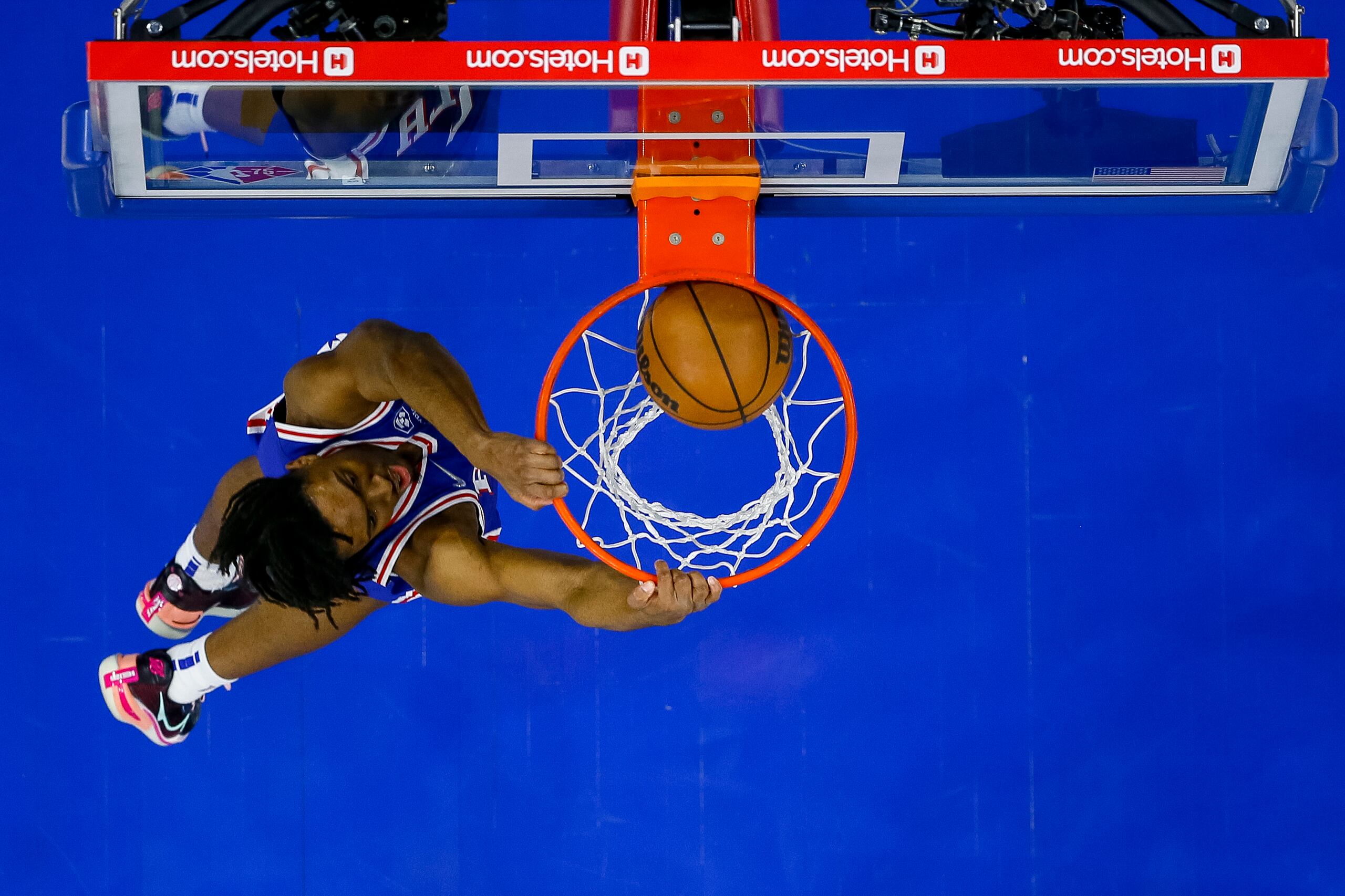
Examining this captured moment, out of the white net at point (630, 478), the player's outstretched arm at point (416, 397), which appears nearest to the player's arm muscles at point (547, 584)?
the player's outstretched arm at point (416, 397)

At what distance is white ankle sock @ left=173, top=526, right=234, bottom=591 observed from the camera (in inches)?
154

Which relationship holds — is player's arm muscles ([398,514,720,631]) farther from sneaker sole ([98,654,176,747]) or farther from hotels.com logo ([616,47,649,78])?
sneaker sole ([98,654,176,747])

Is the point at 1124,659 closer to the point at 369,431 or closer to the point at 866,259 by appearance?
the point at 866,259

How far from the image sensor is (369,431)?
131 inches

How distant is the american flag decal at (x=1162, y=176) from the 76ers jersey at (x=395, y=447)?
1.65 m

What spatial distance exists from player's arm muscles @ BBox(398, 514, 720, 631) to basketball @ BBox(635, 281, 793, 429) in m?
0.41

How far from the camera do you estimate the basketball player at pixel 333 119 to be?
104 inches

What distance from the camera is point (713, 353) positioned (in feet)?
8.99

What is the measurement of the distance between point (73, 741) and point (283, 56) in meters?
2.97

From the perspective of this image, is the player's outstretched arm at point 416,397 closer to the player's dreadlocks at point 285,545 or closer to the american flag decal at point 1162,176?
the player's dreadlocks at point 285,545

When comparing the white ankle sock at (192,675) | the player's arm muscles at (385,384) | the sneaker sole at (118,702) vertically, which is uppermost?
the player's arm muscles at (385,384)

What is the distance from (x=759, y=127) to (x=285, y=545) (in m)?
1.46

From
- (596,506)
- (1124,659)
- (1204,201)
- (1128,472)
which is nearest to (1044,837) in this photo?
(1124,659)

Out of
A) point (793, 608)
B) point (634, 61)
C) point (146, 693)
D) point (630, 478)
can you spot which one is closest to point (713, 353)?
point (634, 61)
